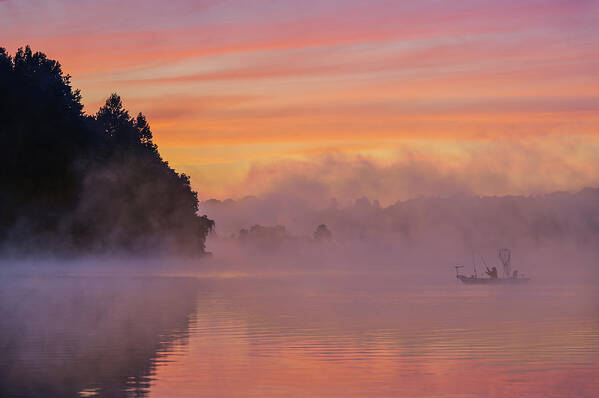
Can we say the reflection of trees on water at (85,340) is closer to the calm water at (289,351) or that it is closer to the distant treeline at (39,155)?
the calm water at (289,351)

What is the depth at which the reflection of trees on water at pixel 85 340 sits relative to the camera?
123 feet

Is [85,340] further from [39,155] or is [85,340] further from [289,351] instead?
[39,155]

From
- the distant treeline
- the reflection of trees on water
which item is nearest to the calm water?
the reflection of trees on water

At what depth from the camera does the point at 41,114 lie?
146m

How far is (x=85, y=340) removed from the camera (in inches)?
2157

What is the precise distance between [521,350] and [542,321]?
84.2 ft

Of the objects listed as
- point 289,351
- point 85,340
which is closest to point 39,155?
point 85,340

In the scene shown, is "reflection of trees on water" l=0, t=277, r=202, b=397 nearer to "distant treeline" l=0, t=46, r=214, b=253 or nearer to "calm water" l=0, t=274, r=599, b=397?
"calm water" l=0, t=274, r=599, b=397

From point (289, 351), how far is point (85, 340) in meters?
11.2

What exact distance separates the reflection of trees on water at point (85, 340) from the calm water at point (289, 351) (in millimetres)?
72

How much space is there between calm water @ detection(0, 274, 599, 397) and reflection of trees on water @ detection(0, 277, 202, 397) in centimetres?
7

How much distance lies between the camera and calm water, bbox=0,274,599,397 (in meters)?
37.3

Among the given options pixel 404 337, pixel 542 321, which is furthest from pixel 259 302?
pixel 404 337

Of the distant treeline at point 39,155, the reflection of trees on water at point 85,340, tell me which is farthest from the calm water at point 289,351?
the distant treeline at point 39,155
